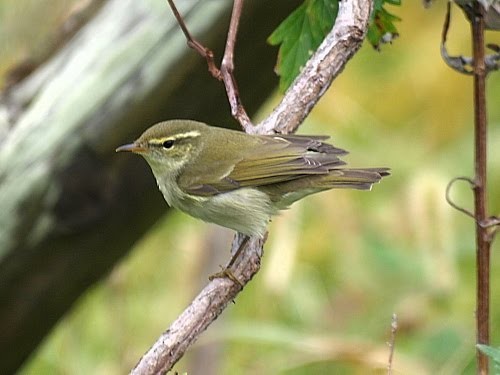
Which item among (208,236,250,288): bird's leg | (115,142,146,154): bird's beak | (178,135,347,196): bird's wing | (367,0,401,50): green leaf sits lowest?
(208,236,250,288): bird's leg

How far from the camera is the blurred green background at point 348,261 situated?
3023 millimetres

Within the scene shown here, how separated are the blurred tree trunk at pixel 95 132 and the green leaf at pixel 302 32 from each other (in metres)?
0.24

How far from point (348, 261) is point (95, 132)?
129 centimetres

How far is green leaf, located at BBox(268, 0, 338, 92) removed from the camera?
2111mm

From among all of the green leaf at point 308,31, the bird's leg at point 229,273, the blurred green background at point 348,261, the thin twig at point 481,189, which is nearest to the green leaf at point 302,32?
the green leaf at point 308,31

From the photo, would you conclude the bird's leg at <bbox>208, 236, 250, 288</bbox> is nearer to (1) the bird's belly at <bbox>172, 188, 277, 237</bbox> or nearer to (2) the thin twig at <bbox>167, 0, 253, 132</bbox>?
(1) the bird's belly at <bbox>172, 188, 277, 237</bbox>

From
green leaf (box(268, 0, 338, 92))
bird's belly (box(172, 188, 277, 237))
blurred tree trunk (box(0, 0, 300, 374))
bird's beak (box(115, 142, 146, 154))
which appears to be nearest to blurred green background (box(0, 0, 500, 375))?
blurred tree trunk (box(0, 0, 300, 374))

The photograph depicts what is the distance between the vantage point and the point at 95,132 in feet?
8.22

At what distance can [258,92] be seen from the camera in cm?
256

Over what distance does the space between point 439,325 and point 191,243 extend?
113cm

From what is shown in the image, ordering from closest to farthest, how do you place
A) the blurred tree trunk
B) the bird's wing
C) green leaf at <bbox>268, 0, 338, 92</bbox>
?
green leaf at <bbox>268, 0, 338, 92</bbox> < the bird's wing < the blurred tree trunk

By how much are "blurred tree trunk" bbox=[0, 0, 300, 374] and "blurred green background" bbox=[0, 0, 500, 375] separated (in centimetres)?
31

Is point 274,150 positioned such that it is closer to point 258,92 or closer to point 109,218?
point 258,92

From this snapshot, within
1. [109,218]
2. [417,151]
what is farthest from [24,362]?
[417,151]
